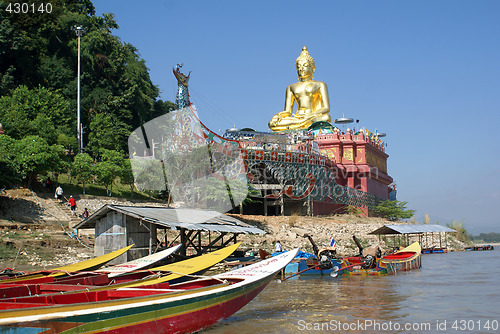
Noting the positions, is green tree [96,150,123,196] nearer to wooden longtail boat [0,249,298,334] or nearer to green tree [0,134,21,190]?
green tree [0,134,21,190]

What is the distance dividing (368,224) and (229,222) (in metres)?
17.0

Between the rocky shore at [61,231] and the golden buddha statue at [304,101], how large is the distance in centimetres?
883

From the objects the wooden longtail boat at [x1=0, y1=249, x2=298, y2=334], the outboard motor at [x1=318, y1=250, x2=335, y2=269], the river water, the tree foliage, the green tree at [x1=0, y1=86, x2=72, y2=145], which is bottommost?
the river water

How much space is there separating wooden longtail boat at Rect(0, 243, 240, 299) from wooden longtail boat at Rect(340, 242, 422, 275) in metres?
6.76

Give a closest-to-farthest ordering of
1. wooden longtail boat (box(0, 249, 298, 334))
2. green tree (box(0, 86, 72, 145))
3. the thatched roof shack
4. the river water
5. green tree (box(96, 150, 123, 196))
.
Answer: wooden longtail boat (box(0, 249, 298, 334))
the river water
the thatched roof shack
green tree (box(0, 86, 72, 145))
green tree (box(96, 150, 123, 196))

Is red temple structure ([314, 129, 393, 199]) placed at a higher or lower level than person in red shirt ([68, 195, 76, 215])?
higher

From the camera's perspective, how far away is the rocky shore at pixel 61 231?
18.0 m

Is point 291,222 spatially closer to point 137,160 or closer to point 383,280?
point 137,160

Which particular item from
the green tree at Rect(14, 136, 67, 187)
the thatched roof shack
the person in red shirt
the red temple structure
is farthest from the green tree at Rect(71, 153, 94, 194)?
the red temple structure

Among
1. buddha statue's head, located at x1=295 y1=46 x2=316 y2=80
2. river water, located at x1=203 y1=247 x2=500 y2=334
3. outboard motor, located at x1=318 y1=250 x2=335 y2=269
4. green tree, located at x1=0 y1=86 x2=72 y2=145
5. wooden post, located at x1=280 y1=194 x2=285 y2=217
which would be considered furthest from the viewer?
buddha statue's head, located at x1=295 y1=46 x2=316 y2=80

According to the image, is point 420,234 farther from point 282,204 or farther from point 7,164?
point 7,164

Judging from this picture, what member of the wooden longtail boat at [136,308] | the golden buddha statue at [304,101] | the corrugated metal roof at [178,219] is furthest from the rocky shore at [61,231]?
→ the wooden longtail boat at [136,308]

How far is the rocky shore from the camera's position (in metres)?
18.0

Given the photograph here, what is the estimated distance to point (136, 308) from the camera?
23.2ft
